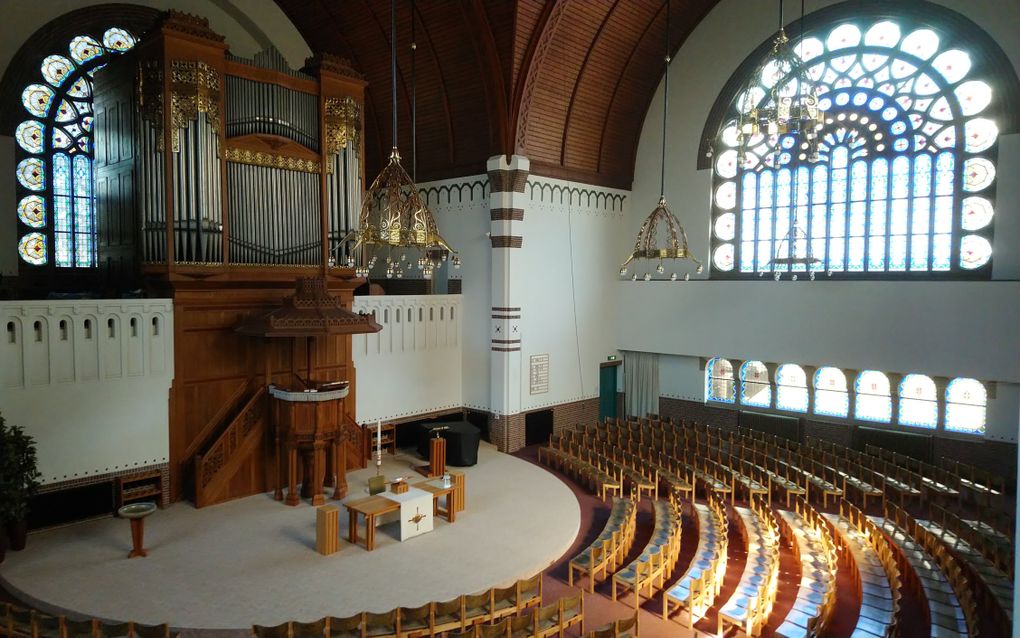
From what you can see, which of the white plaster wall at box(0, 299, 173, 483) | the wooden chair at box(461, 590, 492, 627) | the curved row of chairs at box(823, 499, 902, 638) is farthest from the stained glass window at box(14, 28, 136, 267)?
the curved row of chairs at box(823, 499, 902, 638)

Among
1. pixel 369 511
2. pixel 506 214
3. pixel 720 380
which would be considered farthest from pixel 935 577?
pixel 506 214

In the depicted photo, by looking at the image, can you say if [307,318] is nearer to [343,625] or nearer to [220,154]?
[220,154]

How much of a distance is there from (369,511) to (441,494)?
168 centimetres

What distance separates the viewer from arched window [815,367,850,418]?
17.5 m

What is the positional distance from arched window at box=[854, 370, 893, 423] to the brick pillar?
851 centimetres

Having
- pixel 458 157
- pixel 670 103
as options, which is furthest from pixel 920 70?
pixel 458 157

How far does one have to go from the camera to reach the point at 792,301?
17.4m

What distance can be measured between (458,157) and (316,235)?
5.45m

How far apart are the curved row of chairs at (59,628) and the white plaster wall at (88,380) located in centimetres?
478

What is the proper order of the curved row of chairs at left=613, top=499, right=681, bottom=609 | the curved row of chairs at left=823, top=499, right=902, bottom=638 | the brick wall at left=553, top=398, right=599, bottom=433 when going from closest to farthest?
the curved row of chairs at left=823, top=499, right=902, bottom=638 → the curved row of chairs at left=613, top=499, right=681, bottom=609 → the brick wall at left=553, top=398, right=599, bottom=433

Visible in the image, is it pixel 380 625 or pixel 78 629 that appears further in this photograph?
pixel 380 625

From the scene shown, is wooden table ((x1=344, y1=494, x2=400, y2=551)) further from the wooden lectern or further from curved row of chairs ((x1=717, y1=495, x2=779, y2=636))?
curved row of chairs ((x1=717, y1=495, x2=779, y2=636))

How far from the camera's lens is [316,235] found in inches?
578

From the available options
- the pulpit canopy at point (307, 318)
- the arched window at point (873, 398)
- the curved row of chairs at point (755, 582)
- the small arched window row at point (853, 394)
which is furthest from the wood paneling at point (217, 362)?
the arched window at point (873, 398)
